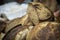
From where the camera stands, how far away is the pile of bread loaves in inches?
23.5

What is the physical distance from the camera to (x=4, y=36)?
2.31 ft

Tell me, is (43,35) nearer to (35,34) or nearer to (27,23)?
(35,34)

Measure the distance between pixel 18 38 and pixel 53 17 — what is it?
162 mm

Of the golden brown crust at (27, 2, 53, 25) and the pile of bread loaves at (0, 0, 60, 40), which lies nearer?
the pile of bread loaves at (0, 0, 60, 40)

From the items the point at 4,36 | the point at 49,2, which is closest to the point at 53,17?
the point at 4,36

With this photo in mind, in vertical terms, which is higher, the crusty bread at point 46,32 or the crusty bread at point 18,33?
the crusty bread at point 46,32

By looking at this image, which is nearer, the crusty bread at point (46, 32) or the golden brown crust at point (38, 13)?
the crusty bread at point (46, 32)

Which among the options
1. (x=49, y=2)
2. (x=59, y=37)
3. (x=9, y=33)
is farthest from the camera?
(x=49, y=2)

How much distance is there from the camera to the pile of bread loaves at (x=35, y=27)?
0.60 meters

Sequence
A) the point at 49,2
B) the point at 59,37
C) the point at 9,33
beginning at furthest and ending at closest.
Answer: the point at 49,2, the point at 9,33, the point at 59,37

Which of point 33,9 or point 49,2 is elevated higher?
point 33,9

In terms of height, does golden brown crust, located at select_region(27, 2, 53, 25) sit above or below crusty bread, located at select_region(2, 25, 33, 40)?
above

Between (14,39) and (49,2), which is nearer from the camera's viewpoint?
(14,39)

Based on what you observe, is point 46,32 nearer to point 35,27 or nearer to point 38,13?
point 35,27
